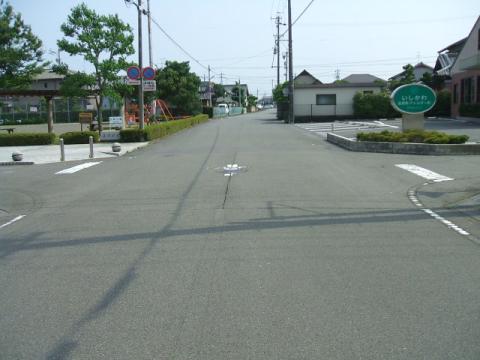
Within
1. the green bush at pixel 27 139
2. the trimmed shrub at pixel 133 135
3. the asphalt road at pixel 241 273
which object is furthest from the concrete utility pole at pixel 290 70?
the asphalt road at pixel 241 273

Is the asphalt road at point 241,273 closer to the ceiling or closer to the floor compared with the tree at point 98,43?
closer to the floor

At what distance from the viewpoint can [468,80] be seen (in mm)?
37062

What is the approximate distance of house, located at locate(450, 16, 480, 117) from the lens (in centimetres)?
3425

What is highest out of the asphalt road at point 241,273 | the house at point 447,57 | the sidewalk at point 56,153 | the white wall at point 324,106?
the house at point 447,57

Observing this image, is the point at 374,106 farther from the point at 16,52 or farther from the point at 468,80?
the point at 16,52

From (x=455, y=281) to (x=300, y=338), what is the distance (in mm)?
2123

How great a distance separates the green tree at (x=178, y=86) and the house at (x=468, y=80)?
2819 centimetres

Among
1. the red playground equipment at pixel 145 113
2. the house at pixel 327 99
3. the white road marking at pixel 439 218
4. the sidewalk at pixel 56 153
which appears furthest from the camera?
the house at pixel 327 99

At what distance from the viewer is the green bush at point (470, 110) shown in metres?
34.0

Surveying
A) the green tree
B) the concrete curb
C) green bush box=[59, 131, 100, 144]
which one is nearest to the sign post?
the concrete curb

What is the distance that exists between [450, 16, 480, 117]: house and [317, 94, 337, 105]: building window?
9660 millimetres

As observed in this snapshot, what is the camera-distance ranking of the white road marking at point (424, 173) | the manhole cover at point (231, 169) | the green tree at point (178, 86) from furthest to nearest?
the green tree at point (178, 86)
the manhole cover at point (231, 169)
the white road marking at point (424, 173)

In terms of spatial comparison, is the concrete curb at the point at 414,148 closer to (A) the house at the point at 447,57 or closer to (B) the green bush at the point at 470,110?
(B) the green bush at the point at 470,110

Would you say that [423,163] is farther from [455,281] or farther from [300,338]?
[300,338]
